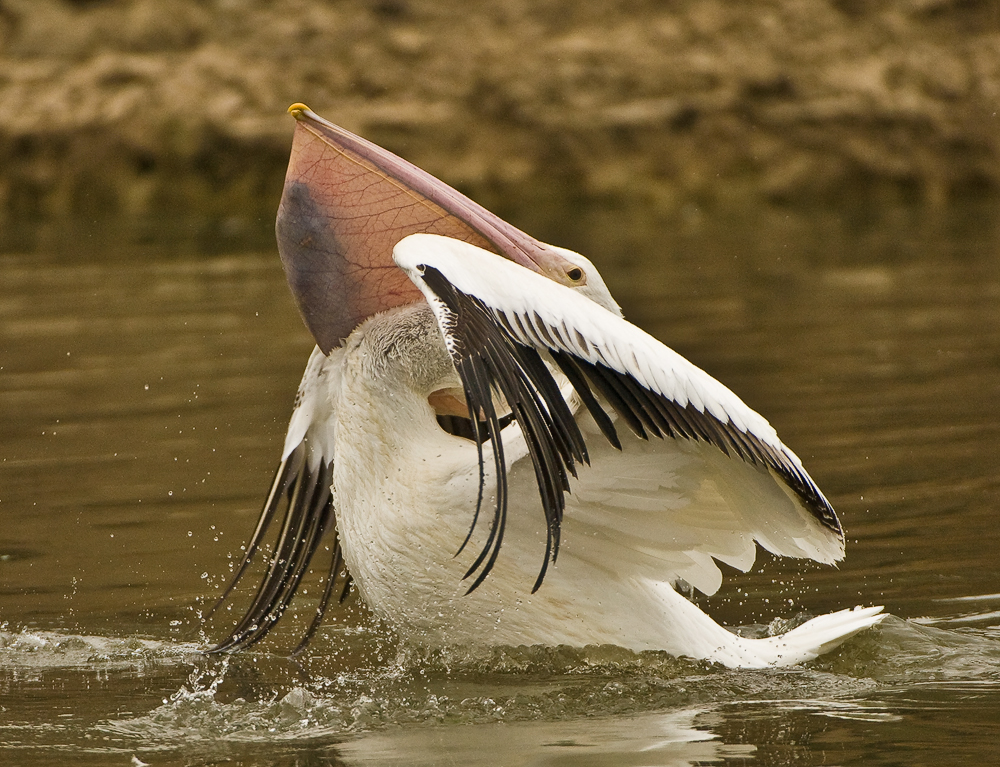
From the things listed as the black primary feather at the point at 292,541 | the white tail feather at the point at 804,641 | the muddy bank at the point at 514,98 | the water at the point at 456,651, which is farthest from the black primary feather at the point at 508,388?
the muddy bank at the point at 514,98

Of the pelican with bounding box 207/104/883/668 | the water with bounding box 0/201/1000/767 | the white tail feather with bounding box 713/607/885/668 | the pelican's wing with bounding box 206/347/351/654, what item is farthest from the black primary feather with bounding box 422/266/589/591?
the pelican's wing with bounding box 206/347/351/654

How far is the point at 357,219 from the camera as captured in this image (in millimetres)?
4184

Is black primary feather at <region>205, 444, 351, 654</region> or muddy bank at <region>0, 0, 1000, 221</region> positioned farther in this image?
muddy bank at <region>0, 0, 1000, 221</region>

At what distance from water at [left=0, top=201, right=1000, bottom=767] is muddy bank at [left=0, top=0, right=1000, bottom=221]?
6.59 m

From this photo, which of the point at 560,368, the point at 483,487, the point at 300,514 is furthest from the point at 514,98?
the point at 560,368

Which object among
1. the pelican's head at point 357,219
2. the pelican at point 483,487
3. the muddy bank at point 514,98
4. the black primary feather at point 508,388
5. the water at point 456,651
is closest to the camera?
the black primary feather at point 508,388

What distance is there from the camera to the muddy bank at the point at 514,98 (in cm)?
1780

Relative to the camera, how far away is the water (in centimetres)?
360

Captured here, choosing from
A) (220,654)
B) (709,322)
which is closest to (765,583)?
(220,654)

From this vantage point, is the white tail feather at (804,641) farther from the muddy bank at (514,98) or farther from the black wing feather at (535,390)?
the muddy bank at (514,98)

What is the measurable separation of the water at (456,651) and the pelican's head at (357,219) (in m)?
1.09

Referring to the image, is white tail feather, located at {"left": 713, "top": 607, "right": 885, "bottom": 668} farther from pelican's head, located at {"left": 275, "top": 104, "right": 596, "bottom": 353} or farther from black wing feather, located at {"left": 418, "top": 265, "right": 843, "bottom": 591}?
pelican's head, located at {"left": 275, "top": 104, "right": 596, "bottom": 353}

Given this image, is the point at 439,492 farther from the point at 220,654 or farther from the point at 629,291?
the point at 629,291

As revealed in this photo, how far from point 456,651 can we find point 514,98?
14.7 m
